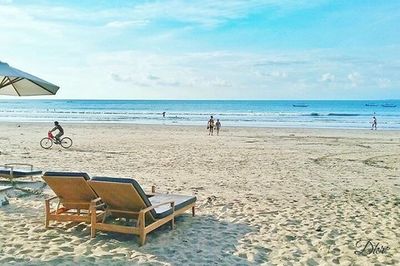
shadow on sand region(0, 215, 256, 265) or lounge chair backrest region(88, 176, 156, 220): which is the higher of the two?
lounge chair backrest region(88, 176, 156, 220)

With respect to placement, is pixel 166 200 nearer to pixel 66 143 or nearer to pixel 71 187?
pixel 71 187

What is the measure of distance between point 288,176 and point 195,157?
461cm

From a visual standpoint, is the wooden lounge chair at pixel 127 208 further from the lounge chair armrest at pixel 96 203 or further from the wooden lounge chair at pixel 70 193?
the wooden lounge chair at pixel 70 193

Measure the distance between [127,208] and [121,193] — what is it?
377 millimetres

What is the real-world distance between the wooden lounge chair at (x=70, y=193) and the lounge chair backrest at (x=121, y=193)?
0.39m

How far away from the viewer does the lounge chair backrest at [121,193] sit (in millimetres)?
5598

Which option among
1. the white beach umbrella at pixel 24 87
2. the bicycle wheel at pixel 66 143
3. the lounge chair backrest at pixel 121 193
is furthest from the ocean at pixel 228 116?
the lounge chair backrest at pixel 121 193

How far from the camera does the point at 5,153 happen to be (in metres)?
15.7

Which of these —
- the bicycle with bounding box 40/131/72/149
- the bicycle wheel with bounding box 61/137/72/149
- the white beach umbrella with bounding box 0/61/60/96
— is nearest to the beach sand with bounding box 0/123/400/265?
the white beach umbrella with bounding box 0/61/60/96

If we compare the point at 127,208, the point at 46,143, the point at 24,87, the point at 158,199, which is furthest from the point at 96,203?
the point at 46,143

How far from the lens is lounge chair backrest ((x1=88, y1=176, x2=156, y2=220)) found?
560 centimetres

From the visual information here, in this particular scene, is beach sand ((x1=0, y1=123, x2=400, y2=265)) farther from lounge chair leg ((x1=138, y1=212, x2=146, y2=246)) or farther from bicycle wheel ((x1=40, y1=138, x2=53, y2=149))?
bicycle wheel ((x1=40, y1=138, x2=53, y2=149))

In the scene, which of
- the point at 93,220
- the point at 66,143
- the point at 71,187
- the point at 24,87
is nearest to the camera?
the point at 93,220

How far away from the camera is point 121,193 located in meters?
5.75
